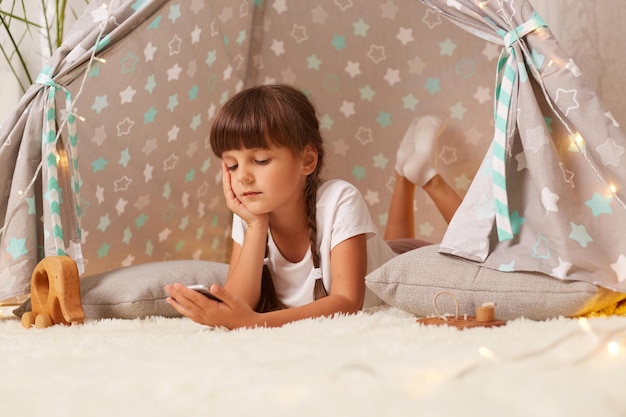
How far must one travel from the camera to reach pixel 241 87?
8.24 ft

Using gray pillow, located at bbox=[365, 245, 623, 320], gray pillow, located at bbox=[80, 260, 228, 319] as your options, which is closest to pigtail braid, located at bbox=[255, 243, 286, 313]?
gray pillow, located at bbox=[80, 260, 228, 319]

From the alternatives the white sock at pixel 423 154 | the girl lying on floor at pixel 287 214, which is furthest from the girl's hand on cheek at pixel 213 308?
the white sock at pixel 423 154

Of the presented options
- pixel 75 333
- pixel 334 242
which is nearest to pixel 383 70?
pixel 334 242

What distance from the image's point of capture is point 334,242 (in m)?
1.67

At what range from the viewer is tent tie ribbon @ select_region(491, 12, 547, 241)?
1.44 m

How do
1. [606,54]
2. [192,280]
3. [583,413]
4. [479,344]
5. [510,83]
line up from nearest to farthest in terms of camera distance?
[583,413], [479,344], [510,83], [192,280], [606,54]

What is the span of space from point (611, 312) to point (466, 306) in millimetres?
267

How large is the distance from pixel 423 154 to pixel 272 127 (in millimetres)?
817

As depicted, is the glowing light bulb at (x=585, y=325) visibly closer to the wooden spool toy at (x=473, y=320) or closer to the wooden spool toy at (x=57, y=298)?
the wooden spool toy at (x=473, y=320)

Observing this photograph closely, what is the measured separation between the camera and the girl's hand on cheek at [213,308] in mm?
1333

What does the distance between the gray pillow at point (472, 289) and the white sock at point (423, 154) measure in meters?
0.80

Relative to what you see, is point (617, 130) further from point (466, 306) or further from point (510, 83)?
point (466, 306)

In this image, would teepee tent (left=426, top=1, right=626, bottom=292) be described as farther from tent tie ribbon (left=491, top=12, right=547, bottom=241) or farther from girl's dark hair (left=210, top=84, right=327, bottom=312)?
girl's dark hair (left=210, top=84, right=327, bottom=312)

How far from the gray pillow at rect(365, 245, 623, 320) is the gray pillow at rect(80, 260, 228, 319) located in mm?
516
